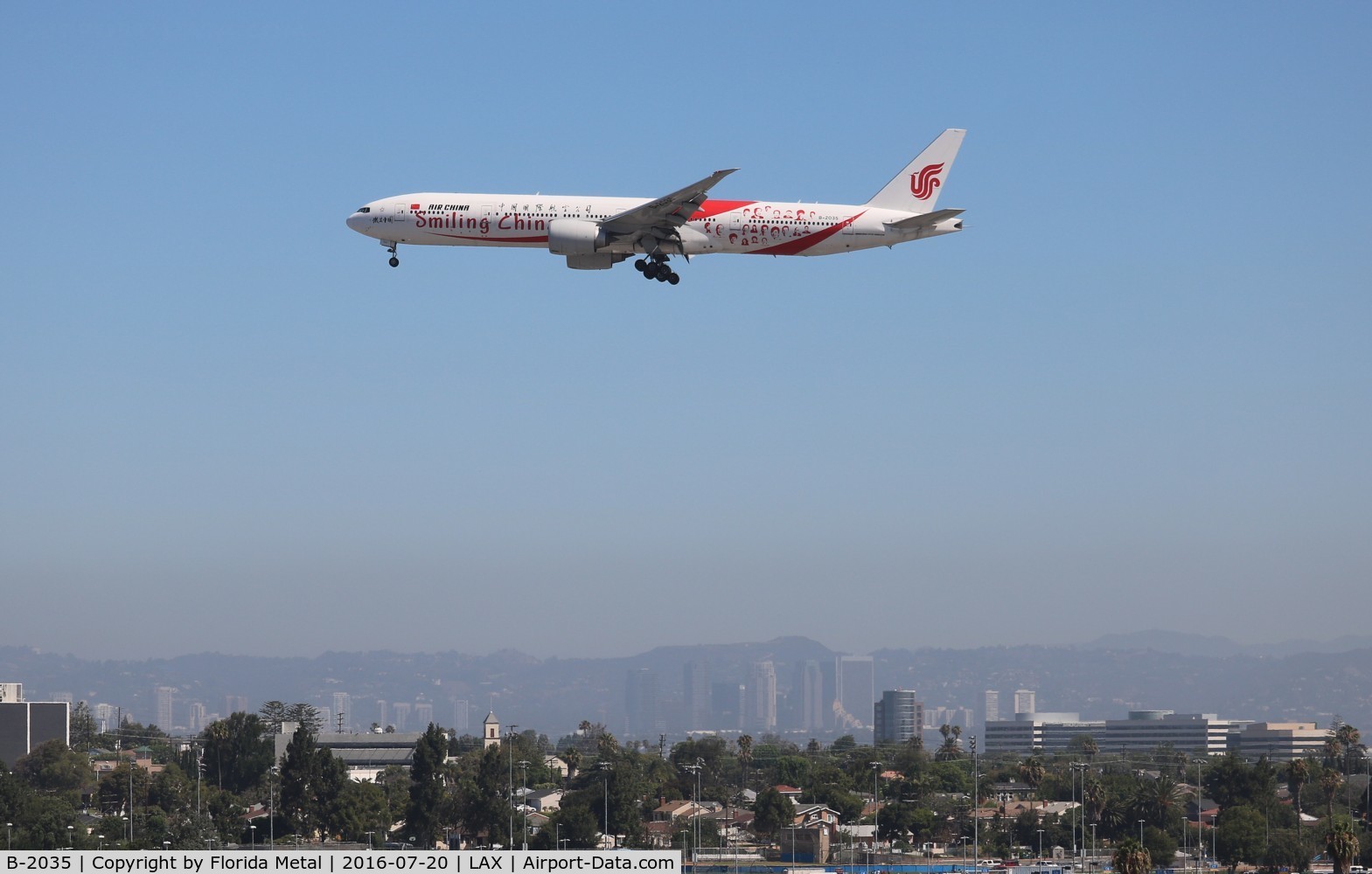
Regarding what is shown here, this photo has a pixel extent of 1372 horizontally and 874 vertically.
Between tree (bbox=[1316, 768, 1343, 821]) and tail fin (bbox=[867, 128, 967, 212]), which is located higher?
tail fin (bbox=[867, 128, 967, 212])

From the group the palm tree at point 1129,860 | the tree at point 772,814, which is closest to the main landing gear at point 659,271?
Result: the palm tree at point 1129,860

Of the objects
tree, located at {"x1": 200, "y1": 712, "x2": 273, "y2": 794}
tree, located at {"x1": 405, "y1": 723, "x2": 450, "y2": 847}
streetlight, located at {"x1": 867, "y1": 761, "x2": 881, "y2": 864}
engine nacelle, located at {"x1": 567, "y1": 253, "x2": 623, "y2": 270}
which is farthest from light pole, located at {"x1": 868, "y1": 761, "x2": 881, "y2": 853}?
engine nacelle, located at {"x1": 567, "y1": 253, "x2": 623, "y2": 270}

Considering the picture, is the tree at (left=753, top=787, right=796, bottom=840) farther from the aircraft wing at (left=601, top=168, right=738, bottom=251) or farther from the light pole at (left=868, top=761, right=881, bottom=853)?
the aircraft wing at (left=601, top=168, right=738, bottom=251)

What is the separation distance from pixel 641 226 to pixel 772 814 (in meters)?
94.9

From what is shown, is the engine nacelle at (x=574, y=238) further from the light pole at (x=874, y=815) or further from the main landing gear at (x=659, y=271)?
the light pole at (x=874, y=815)

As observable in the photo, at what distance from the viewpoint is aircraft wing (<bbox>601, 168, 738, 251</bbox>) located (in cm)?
8450

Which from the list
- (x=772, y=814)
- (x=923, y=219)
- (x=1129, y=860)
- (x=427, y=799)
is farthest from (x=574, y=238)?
(x=772, y=814)

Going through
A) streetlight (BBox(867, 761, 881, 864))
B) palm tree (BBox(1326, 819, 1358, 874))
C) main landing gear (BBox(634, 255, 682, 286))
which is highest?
main landing gear (BBox(634, 255, 682, 286))

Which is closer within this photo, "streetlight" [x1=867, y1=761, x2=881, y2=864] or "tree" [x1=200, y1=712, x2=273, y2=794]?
"streetlight" [x1=867, y1=761, x2=881, y2=864]

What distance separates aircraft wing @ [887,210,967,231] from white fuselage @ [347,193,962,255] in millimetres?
493

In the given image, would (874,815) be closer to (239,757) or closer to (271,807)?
(271,807)

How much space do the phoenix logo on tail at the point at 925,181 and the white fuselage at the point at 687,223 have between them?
806 cm

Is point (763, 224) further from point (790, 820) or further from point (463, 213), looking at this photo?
point (790, 820)

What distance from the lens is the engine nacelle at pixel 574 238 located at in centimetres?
8519
